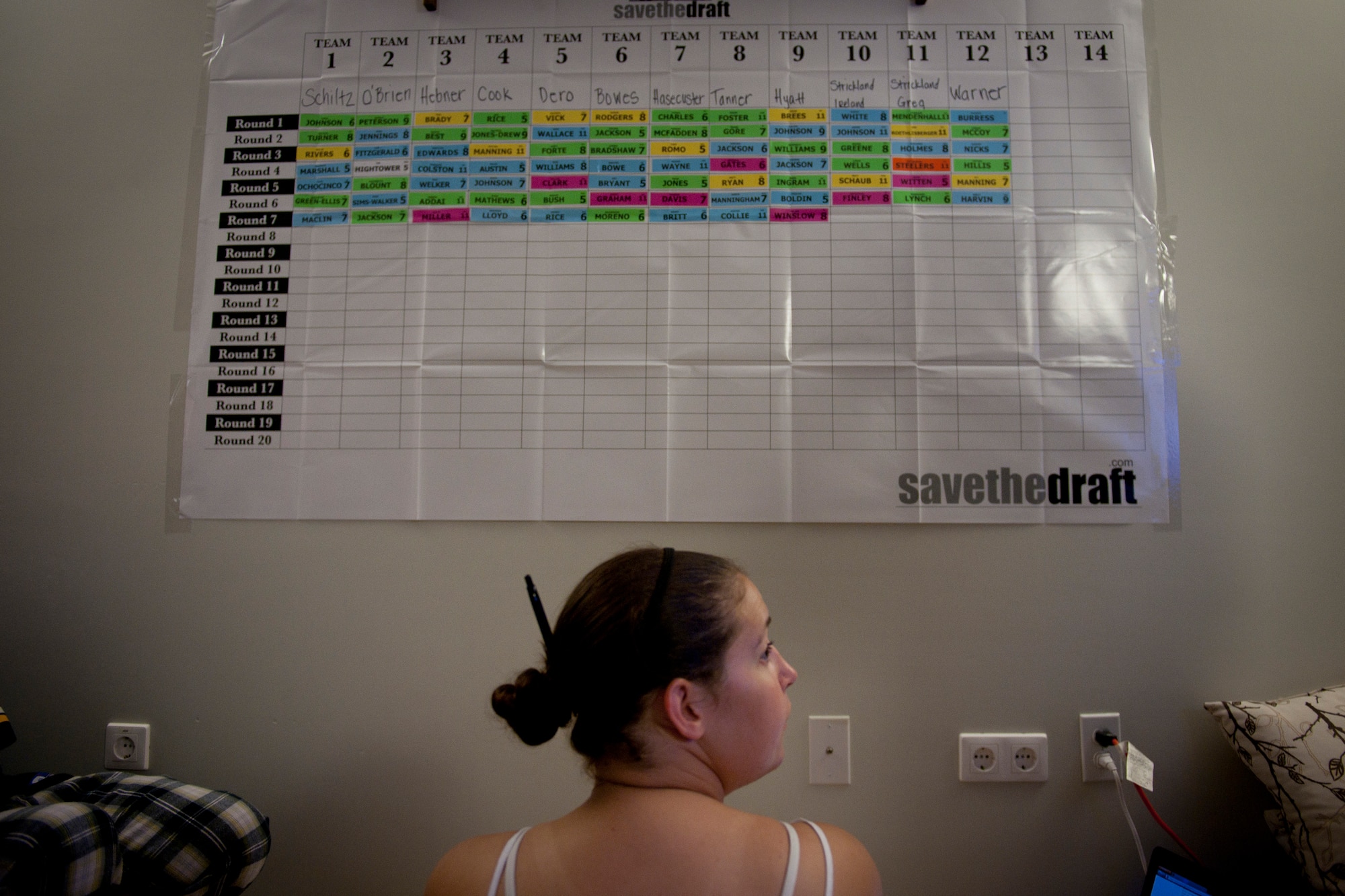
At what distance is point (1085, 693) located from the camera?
1.13m

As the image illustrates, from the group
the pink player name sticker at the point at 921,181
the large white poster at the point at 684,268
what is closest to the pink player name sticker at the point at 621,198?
the large white poster at the point at 684,268

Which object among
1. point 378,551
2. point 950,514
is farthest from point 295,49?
point 950,514

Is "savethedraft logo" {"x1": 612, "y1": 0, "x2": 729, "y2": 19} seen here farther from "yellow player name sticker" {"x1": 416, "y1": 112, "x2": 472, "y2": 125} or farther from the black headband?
the black headband

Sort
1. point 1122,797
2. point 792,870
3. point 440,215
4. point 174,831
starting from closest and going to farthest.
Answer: point 792,870 → point 174,831 → point 1122,797 → point 440,215

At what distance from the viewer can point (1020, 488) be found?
45.4 inches

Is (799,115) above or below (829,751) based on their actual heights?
above

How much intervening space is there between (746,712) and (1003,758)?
2.00ft

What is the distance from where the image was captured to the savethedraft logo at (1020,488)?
115 centimetres

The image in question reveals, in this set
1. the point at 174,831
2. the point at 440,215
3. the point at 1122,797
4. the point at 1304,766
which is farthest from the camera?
the point at 440,215

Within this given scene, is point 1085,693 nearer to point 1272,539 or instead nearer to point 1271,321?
point 1272,539

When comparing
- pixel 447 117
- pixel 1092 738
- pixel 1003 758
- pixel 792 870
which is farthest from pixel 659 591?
pixel 447 117

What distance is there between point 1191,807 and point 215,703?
1.59m

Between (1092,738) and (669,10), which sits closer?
(1092,738)

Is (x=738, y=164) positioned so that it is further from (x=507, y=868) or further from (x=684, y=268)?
(x=507, y=868)
